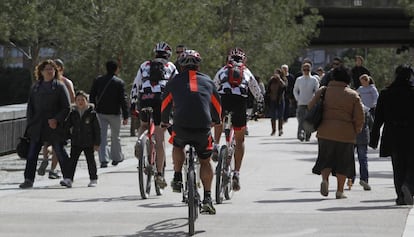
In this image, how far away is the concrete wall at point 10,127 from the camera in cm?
2367

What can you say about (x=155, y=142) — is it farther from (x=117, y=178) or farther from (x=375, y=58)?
(x=375, y=58)

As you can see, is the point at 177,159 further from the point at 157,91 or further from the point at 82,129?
the point at 82,129

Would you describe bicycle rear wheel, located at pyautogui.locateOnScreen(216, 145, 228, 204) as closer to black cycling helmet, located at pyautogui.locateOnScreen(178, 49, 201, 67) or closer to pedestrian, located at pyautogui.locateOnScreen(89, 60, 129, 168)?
black cycling helmet, located at pyautogui.locateOnScreen(178, 49, 201, 67)

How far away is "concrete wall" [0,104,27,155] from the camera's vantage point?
77.7 ft

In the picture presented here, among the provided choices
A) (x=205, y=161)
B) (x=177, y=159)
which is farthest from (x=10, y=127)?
(x=205, y=161)

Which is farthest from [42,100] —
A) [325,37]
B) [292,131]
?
[325,37]

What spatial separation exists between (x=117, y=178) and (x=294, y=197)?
380cm

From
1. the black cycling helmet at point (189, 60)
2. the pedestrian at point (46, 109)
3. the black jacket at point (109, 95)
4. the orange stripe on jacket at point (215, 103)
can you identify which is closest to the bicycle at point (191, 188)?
the orange stripe on jacket at point (215, 103)

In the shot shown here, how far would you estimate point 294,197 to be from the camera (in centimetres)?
1580

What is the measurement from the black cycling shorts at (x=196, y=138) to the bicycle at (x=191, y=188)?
6 centimetres

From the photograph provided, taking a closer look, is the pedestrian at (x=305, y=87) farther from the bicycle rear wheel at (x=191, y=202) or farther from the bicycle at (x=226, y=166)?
the bicycle rear wheel at (x=191, y=202)

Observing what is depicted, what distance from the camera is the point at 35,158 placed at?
56.7ft

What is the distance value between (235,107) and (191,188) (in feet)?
12.6

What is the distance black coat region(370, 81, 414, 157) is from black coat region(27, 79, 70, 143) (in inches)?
172
